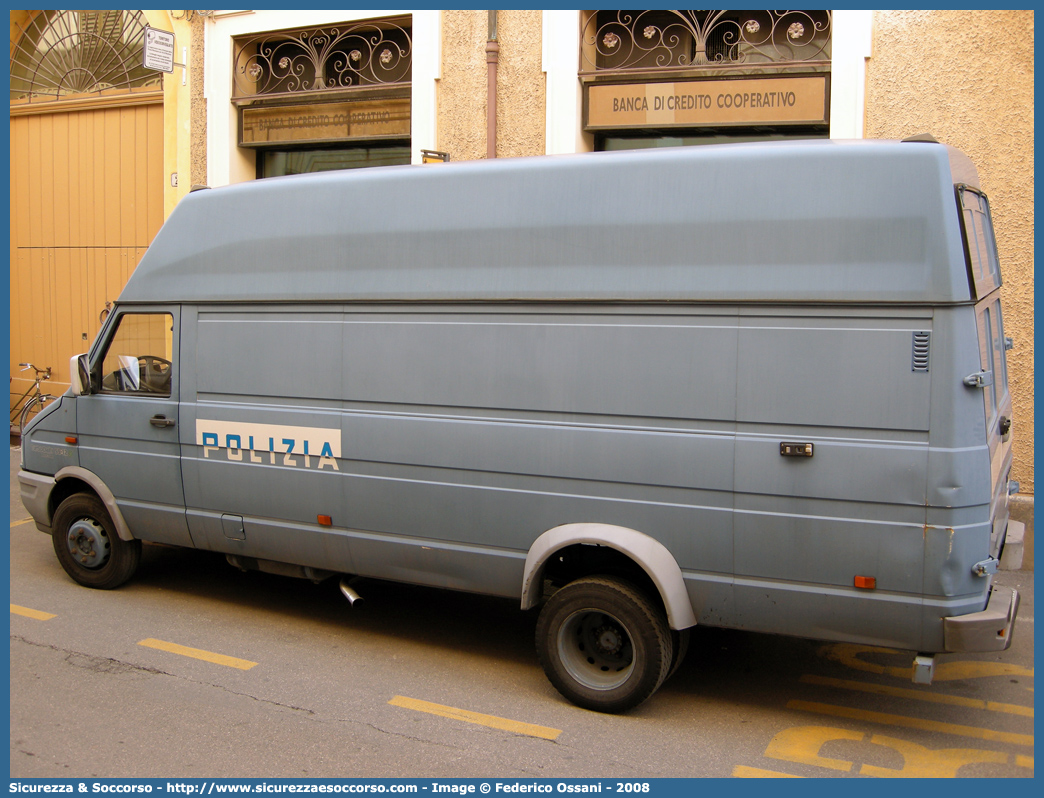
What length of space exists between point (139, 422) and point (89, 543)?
113cm

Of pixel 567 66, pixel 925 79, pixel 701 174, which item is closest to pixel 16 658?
pixel 701 174

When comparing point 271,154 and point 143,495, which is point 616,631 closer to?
point 143,495

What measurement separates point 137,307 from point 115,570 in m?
1.91

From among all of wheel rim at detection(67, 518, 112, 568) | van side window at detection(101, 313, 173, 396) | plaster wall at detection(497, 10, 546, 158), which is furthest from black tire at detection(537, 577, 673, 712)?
plaster wall at detection(497, 10, 546, 158)

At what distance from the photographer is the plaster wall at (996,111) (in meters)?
7.73

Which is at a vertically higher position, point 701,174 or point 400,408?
point 701,174

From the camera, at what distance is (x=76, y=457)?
6.57m

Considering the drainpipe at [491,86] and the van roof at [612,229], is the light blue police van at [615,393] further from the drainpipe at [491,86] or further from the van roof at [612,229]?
the drainpipe at [491,86]

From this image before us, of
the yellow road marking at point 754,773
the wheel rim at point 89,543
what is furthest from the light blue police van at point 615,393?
the wheel rim at point 89,543

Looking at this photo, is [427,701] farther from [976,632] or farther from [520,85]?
[520,85]

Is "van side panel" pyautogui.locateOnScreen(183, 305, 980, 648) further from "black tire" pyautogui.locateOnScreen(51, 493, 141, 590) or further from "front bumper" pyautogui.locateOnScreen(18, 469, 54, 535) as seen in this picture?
"front bumper" pyautogui.locateOnScreen(18, 469, 54, 535)

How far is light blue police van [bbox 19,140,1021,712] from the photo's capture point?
4129 millimetres

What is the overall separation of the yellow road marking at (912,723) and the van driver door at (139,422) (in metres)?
4.13

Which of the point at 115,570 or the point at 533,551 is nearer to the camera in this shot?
the point at 533,551
